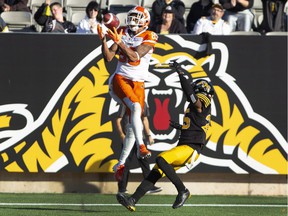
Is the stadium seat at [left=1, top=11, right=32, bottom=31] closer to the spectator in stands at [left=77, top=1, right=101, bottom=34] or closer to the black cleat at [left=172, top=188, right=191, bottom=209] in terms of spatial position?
the spectator in stands at [left=77, top=1, right=101, bottom=34]

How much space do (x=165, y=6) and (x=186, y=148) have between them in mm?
5132

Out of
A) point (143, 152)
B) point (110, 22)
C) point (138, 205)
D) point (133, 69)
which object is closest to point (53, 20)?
point (133, 69)

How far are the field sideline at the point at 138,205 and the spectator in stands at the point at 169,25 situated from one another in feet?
8.97

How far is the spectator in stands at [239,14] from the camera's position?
15148 mm

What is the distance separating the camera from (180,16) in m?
14.9

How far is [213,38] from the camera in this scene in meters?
13.3

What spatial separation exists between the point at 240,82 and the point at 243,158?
1.14 meters

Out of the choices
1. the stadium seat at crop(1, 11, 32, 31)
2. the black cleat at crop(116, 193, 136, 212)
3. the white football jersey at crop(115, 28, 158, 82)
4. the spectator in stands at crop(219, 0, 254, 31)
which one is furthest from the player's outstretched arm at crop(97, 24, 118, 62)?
the stadium seat at crop(1, 11, 32, 31)

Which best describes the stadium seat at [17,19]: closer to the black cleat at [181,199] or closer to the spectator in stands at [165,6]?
the spectator in stands at [165,6]

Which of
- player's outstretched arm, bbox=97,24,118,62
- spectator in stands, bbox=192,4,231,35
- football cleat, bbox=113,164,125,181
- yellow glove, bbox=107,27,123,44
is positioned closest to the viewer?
yellow glove, bbox=107,27,123,44

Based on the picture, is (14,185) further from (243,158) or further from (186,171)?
(243,158)

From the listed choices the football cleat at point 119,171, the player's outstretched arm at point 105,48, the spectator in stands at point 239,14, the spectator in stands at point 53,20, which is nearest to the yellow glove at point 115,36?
the player's outstretched arm at point 105,48

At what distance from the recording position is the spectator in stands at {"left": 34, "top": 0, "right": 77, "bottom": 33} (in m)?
14.4

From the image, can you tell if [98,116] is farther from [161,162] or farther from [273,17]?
[273,17]
